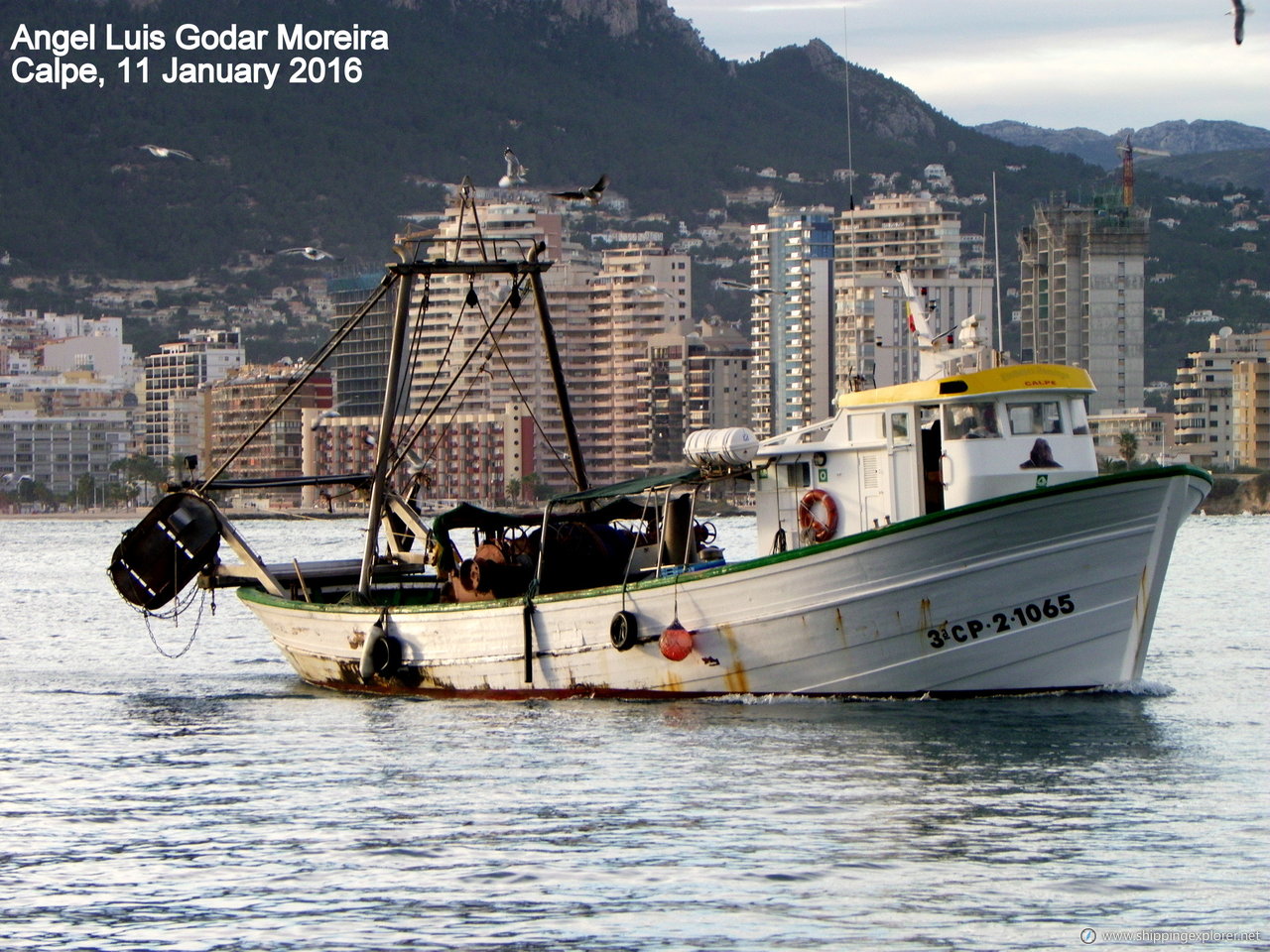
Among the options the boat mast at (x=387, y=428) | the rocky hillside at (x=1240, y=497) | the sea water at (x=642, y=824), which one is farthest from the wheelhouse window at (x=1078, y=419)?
the rocky hillside at (x=1240, y=497)

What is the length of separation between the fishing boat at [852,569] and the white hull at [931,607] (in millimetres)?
29

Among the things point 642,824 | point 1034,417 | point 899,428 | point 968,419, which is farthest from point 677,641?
point 642,824

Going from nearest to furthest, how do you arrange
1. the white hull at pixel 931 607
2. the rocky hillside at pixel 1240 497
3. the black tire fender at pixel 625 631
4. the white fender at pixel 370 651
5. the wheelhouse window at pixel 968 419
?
the white hull at pixel 931 607 < the wheelhouse window at pixel 968 419 < the black tire fender at pixel 625 631 < the white fender at pixel 370 651 < the rocky hillside at pixel 1240 497

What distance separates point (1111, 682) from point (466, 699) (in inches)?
376

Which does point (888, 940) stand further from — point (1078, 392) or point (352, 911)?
point (1078, 392)

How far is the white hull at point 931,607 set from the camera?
87.9 ft

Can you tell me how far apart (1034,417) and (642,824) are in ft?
30.4

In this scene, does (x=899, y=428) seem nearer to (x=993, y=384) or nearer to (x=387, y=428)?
(x=993, y=384)

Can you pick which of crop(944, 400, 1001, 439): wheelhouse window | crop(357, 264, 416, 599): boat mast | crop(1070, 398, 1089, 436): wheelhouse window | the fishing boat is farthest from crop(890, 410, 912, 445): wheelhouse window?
crop(357, 264, 416, 599): boat mast

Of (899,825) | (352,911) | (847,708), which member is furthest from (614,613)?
(352,911)

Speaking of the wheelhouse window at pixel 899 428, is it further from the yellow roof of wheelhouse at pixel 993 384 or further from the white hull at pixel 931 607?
the white hull at pixel 931 607

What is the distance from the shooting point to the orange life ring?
29.1 metres

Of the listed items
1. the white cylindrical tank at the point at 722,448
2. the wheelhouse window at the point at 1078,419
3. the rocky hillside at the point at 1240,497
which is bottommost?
the rocky hillside at the point at 1240,497

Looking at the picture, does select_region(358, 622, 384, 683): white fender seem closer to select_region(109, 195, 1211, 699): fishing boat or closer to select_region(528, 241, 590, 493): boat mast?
select_region(109, 195, 1211, 699): fishing boat
